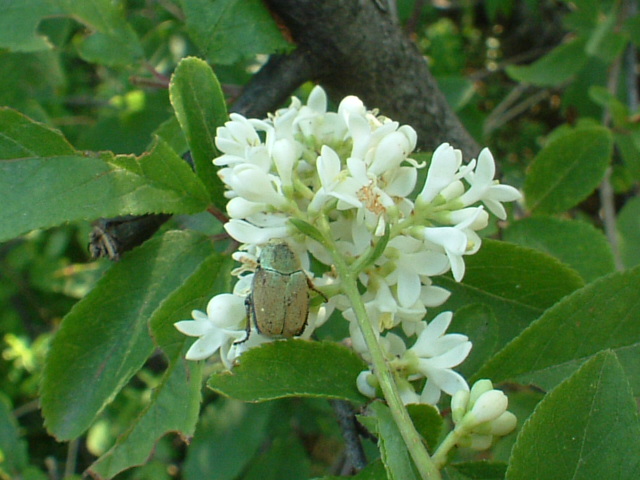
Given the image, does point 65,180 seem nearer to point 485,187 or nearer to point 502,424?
point 485,187

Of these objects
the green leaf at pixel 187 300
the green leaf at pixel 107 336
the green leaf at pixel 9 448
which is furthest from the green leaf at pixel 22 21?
the green leaf at pixel 9 448

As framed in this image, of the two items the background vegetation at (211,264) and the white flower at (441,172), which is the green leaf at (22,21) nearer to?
the background vegetation at (211,264)

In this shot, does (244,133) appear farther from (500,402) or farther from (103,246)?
(500,402)

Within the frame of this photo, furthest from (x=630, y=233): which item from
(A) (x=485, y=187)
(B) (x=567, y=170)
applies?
(A) (x=485, y=187)

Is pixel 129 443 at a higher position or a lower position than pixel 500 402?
lower

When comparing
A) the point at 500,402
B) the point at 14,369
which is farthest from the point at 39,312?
the point at 500,402

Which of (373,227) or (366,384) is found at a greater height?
(373,227)
